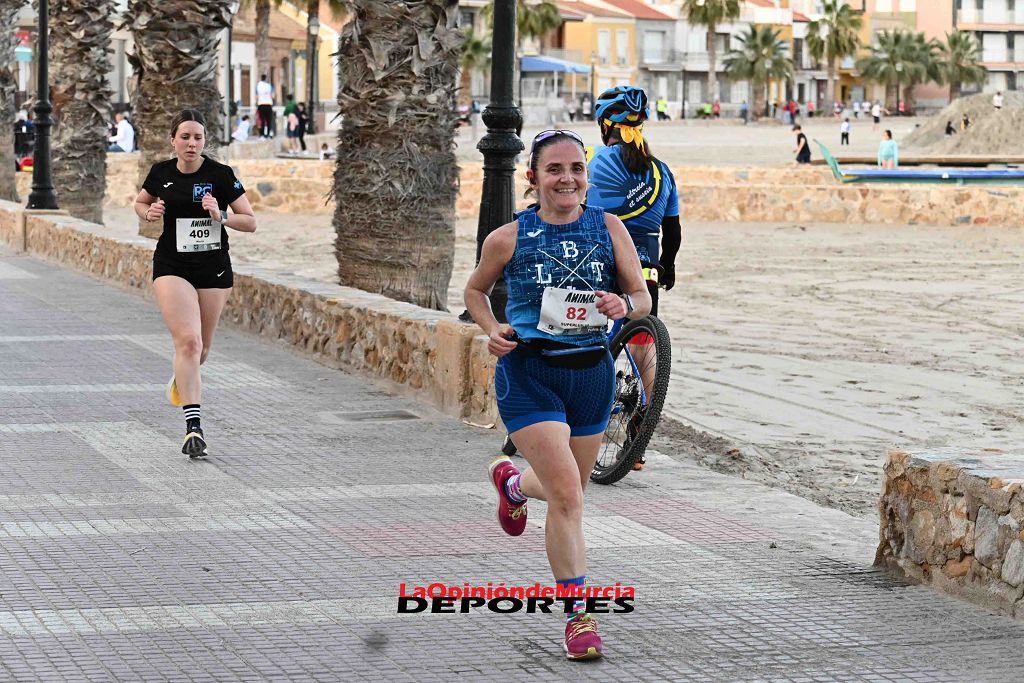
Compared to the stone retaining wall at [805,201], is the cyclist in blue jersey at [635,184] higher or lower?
higher

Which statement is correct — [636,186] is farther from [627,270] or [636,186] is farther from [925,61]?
[925,61]

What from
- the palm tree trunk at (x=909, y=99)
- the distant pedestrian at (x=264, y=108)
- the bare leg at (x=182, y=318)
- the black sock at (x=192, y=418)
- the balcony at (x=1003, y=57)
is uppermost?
the balcony at (x=1003, y=57)

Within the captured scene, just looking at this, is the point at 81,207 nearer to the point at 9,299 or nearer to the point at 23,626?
the point at 9,299

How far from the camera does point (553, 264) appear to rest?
5086 mm

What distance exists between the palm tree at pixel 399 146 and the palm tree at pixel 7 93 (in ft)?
51.3

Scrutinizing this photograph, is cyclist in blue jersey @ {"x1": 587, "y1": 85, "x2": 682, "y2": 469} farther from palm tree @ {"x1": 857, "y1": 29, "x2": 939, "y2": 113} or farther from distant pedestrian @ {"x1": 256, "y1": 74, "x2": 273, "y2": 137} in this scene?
palm tree @ {"x1": 857, "y1": 29, "x2": 939, "y2": 113}

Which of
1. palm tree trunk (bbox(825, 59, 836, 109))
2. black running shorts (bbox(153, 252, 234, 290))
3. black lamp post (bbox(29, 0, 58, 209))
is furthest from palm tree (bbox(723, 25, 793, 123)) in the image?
black running shorts (bbox(153, 252, 234, 290))

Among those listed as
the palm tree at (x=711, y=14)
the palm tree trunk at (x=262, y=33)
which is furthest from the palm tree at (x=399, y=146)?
the palm tree at (x=711, y=14)

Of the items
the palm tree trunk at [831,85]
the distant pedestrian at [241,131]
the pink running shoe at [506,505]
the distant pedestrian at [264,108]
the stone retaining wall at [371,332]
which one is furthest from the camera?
the palm tree trunk at [831,85]

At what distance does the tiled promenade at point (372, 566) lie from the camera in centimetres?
485

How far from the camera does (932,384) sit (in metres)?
11.7

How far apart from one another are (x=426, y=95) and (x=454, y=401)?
4.08m

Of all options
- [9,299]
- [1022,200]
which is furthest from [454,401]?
[1022,200]

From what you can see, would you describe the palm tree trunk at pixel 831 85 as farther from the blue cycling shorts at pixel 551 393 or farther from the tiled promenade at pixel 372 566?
the blue cycling shorts at pixel 551 393
